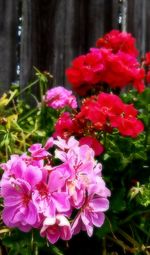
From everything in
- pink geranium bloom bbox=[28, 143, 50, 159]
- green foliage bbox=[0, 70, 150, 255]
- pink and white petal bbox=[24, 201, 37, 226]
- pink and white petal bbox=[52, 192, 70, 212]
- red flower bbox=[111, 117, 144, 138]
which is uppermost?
pink geranium bloom bbox=[28, 143, 50, 159]

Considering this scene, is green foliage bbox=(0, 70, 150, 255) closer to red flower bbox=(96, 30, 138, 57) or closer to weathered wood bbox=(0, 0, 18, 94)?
red flower bbox=(96, 30, 138, 57)

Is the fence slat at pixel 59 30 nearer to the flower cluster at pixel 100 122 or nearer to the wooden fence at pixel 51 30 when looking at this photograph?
the wooden fence at pixel 51 30

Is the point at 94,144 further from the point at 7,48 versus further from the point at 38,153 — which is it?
the point at 7,48

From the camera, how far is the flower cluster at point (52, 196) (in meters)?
1.37

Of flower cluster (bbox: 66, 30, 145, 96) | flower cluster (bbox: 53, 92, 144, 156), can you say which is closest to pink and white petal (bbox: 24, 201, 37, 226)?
flower cluster (bbox: 53, 92, 144, 156)

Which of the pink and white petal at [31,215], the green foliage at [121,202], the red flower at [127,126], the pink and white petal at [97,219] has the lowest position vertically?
the green foliage at [121,202]

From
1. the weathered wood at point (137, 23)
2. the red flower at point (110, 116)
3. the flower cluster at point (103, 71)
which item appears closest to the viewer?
the red flower at point (110, 116)

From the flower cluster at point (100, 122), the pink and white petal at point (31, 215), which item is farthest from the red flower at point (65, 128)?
the pink and white petal at point (31, 215)

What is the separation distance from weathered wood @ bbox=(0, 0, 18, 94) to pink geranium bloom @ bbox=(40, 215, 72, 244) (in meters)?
1.34

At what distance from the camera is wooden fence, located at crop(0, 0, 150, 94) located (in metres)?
2.67

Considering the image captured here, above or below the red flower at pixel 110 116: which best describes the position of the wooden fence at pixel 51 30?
below

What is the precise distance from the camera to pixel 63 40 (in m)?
2.70

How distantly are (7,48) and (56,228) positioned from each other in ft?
4.63

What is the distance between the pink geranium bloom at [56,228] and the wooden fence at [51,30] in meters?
1.34
